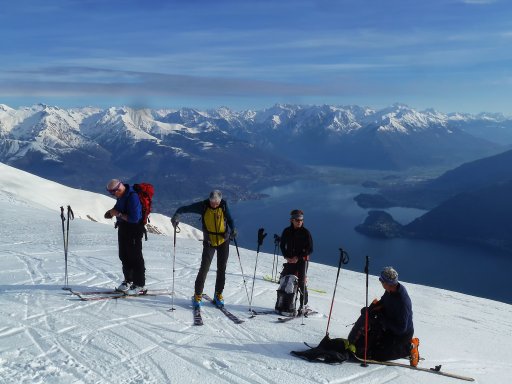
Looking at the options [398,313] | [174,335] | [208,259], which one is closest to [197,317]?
[174,335]

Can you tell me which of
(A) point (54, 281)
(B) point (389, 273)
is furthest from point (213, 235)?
(A) point (54, 281)

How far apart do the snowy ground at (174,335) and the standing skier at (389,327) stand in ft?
1.16

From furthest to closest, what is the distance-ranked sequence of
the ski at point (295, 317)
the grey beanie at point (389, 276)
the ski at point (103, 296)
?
1. the ski at point (103, 296)
2. the ski at point (295, 317)
3. the grey beanie at point (389, 276)

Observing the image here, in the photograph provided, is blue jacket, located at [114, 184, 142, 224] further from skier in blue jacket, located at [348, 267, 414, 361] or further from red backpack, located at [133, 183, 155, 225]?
skier in blue jacket, located at [348, 267, 414, 361]

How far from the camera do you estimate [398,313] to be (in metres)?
7.65

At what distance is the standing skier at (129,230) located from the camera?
31.3ft

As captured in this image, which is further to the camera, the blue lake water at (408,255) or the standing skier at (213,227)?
the blue lake water at (408,255)

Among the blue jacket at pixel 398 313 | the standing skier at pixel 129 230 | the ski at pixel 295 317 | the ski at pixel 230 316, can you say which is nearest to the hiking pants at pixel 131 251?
the standing skier at pixel 129 230

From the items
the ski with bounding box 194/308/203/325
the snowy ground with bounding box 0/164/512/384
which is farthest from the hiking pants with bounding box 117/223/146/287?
the ski with bounding box 194/308/203/325

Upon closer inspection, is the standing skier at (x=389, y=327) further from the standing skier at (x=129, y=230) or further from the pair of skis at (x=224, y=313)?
the standing skier at (x=129, y=230)

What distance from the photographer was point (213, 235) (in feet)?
30.9

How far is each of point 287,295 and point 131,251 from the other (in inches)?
136

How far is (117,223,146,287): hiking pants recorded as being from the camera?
32.2 ft

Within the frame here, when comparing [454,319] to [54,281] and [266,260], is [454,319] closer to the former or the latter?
[266,260]
